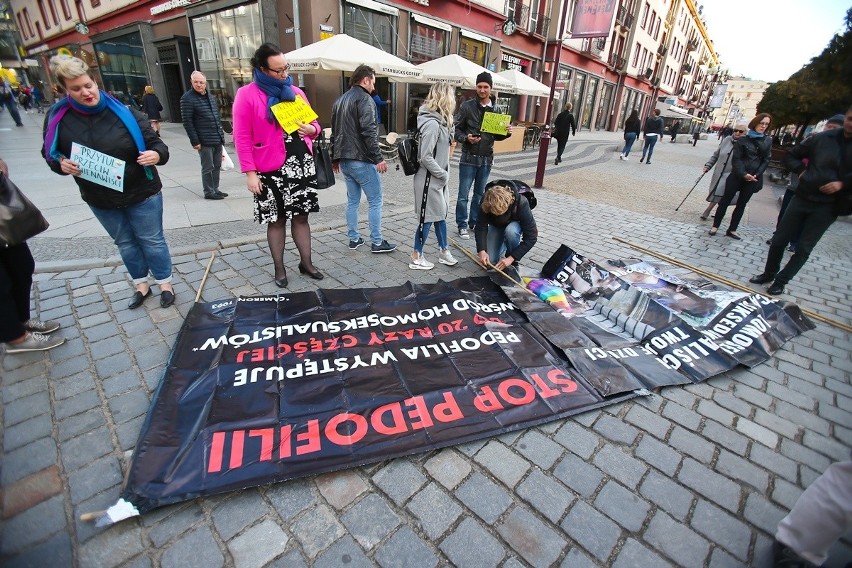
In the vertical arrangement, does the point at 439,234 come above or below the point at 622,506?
above

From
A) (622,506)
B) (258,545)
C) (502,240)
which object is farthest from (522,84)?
(258,545)

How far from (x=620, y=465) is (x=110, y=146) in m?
3.89

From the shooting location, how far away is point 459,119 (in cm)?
525

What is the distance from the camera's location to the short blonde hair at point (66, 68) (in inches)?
97.6

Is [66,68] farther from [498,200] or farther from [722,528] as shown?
[722,528]

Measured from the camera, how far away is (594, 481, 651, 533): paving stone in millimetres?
1840

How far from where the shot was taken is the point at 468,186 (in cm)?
536

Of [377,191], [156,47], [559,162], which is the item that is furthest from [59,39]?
[377,191]

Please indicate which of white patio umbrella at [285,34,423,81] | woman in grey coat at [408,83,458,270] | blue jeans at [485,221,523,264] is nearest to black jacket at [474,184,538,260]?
blue jeans at [485,221,523,264]

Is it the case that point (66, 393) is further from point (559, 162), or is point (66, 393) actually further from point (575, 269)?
point (559, 162)

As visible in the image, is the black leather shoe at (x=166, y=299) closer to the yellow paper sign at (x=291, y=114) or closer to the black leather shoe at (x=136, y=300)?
the black leather shoe at (x=136, y=300)

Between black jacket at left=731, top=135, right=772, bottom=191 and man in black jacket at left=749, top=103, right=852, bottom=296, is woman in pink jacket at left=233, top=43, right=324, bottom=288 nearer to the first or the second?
man in black jacket at left=749, top=103, right=852, bottom=296

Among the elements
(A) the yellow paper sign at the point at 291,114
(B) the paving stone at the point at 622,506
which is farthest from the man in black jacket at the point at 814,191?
(A) the yellow paper sign at the point at 291,114

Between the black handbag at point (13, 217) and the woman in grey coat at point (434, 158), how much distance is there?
295 cm
